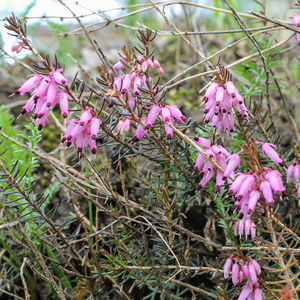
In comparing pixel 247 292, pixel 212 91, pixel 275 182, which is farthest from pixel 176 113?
pixel 247 292

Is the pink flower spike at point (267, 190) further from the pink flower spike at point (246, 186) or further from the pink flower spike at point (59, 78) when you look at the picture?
the pink flower spike at point (59, 78)

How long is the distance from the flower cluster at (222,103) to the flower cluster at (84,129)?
0.67m

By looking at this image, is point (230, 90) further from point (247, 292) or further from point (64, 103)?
point (247, 292)

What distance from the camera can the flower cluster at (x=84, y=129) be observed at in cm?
177

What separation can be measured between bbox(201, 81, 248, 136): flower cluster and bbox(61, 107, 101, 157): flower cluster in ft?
2.19

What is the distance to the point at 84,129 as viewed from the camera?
6.12 ft

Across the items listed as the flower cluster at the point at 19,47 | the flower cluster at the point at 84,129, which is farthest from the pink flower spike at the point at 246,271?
the flower cluster at the point at 19,47

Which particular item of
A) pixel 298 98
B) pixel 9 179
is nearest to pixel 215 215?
pixel 9 179

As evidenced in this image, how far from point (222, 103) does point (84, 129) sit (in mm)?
829

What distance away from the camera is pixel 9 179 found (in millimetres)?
2168

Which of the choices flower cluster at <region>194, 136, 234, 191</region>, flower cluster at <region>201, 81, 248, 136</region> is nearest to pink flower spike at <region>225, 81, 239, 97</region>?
flower cluster at <region>201, 81, 248, 136</region>

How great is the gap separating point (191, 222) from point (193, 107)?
189 cm

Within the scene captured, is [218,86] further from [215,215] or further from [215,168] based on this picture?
[215,215]

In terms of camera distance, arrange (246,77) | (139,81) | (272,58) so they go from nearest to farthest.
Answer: (139,81) < (246,77) < (272,58)
